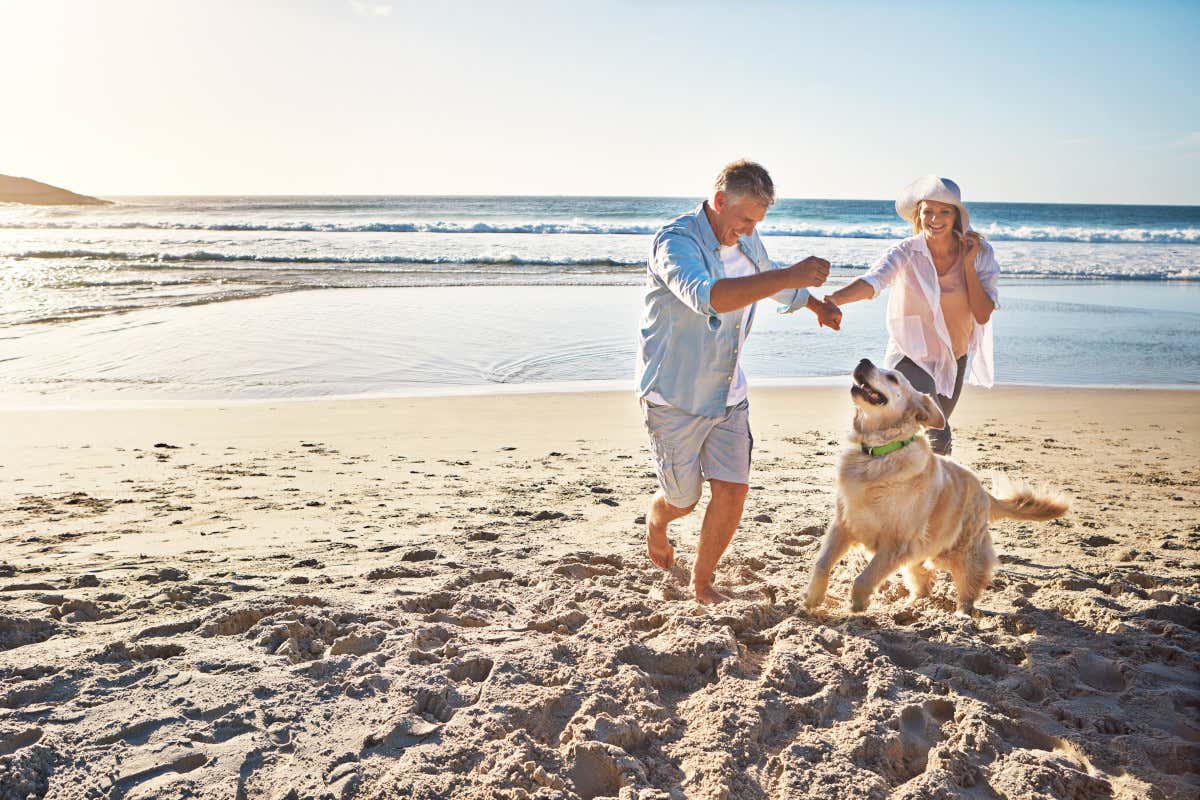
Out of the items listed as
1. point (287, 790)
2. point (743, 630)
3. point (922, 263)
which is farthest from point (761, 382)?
point (287, 790)

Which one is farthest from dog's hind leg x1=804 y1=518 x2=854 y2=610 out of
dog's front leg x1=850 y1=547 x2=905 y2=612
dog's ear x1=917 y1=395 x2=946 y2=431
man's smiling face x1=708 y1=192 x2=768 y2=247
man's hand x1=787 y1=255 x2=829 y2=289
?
man's smiling face x1=708 y1=192 x2=768 y2=247

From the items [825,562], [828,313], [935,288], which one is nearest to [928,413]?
[828,313]

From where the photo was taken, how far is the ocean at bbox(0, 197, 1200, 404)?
9445 mm

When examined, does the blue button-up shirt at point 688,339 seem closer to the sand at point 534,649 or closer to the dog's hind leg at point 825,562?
the dog's hind leg at point 825,562

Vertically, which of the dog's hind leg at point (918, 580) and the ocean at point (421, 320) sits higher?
the ocean at point (421, 320)

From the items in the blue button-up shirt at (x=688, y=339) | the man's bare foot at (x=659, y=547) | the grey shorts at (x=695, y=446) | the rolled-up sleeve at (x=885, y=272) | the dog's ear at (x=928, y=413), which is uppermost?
the rolled-up sleeve at (x=885, y=272)

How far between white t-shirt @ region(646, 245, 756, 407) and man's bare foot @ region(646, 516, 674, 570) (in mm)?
812

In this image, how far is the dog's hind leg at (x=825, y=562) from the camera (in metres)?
3.65

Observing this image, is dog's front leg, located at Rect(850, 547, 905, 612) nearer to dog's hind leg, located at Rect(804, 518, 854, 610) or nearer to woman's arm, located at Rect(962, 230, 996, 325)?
dog's hind leg, located at Rect(804, 518, 854, 610)

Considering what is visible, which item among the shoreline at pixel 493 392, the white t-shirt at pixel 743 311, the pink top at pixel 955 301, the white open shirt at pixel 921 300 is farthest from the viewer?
the shoreline at pixel 493 392

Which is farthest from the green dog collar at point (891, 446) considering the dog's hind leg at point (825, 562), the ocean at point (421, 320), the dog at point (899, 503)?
the ocean at point (421, 320)

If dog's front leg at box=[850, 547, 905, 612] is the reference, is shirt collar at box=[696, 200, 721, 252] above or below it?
above

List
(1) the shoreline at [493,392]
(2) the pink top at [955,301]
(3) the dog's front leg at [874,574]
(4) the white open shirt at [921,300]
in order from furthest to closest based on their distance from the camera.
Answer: (1) the shoreline at [493,392]
(2) the pink top at [955,301]
(4) the white open shirt at [921,300]
(3) the dog's front leg at [874,574]

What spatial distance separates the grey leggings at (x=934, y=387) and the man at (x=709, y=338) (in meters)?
0.63
